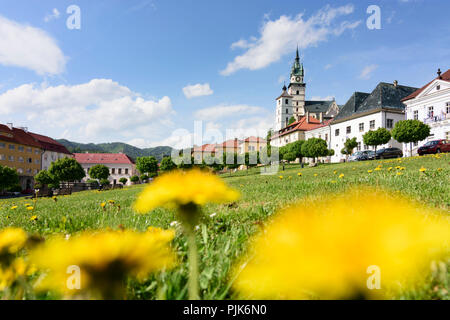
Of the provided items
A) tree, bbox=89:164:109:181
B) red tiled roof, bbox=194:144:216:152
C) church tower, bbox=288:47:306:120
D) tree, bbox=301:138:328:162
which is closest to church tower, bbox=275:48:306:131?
church tower, bbox=288:47:306:120

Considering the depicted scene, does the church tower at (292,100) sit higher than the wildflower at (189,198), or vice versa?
the church tower at (292,100)

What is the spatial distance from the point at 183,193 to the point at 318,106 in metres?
100

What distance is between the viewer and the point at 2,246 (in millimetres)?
714

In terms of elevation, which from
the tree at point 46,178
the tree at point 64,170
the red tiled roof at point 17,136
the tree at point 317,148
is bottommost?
the tree at point 46,178

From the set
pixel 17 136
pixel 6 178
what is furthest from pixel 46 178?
pixel 17 136

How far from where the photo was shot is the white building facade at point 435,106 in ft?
98.1

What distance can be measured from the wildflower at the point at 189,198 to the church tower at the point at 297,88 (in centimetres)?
9468

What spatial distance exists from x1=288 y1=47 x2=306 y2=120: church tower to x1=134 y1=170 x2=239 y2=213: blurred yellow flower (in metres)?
94.7

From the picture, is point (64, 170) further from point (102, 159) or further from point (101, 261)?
point (101, 261)

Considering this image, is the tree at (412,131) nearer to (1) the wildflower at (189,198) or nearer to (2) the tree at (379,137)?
(2) the tree at (379,137)

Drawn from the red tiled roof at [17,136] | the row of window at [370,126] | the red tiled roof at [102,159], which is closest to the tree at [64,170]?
the red tiled roof at [17,136]

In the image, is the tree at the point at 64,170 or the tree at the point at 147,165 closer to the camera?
the tree at the point at 64,170

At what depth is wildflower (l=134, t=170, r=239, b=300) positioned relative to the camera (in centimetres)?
63

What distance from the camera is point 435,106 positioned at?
31312 millimetres
